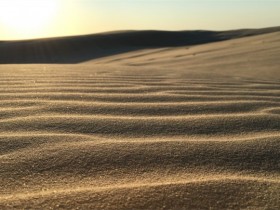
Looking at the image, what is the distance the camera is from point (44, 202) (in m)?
0.80

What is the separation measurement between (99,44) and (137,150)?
42.8 ft

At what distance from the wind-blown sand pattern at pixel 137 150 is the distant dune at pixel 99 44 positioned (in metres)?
9.65

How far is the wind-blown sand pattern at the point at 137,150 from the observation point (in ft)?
2.77

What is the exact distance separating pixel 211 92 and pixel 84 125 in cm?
97

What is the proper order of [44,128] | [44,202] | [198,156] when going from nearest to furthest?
[44,202] < [198,156] < [44,128]

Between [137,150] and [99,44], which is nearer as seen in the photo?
[137,150]

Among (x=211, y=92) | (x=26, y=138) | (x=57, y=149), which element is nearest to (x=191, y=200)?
(x=57, y=149)

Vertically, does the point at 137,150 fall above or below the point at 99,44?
below

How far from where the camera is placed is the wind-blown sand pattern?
846 millimetres

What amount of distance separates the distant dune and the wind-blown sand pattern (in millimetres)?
9648

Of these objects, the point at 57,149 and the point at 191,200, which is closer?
the point at 191,200

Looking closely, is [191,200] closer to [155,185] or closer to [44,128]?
[155,185]

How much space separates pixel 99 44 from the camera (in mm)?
13961

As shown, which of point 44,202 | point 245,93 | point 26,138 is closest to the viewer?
point 44,202
